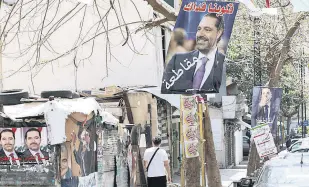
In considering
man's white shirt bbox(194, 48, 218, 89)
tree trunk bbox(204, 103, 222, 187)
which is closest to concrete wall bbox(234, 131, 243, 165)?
tree trunk bbox(204, 103, 222, 187)

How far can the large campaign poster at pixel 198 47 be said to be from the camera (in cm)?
1020

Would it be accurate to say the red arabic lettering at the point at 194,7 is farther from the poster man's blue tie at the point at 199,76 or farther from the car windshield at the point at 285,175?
the car windshield at the point at 285,175

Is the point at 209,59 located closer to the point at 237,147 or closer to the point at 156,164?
the point at 156,164

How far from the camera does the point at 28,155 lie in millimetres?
9789

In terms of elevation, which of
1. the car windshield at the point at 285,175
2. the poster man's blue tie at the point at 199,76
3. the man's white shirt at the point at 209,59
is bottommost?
the car windshield at the point at 285,175

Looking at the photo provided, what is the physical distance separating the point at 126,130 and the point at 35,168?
4.23m

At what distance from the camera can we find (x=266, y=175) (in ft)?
31.2

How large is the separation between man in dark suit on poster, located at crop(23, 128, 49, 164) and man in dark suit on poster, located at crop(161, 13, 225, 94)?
7.68 ft

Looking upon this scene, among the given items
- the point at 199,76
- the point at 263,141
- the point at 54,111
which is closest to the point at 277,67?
the point at 263,141

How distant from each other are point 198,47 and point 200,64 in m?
0.30

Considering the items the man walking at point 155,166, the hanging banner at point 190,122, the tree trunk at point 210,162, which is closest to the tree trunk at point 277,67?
the tree trunk at point 210,162

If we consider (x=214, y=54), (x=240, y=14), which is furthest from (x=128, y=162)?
(x=240, y=14)

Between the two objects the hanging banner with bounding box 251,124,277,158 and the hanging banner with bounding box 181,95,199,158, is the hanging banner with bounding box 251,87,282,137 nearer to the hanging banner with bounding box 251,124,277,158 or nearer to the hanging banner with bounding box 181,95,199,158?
the hanging banner with bounding box 251,124,277,158

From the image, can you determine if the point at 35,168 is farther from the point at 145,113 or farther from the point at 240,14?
the point at 240,14
